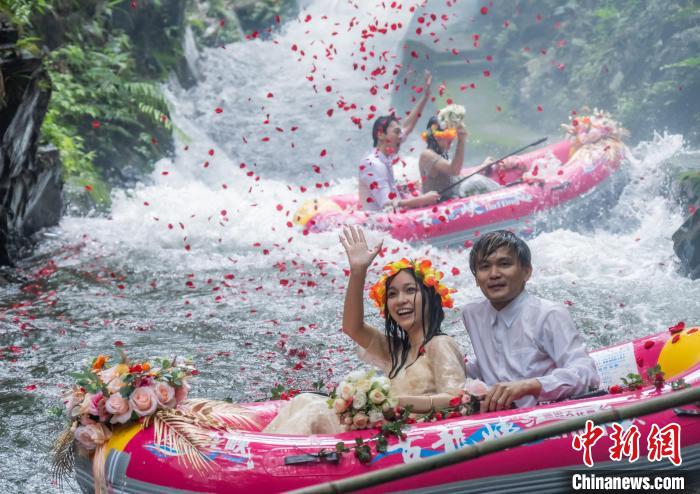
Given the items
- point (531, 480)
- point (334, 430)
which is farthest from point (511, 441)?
point (334, 430)

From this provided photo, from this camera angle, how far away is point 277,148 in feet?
59.2

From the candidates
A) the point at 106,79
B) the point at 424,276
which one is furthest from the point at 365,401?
the point at 106,79

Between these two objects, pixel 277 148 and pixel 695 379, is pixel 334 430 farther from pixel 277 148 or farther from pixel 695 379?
pixel 277 148

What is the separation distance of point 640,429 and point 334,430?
52.3 inches

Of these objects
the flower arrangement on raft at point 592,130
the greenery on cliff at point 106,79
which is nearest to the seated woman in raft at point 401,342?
the greenery on cliff at point 106,79

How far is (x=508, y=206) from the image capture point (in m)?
10.1

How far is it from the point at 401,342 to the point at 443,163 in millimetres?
5743

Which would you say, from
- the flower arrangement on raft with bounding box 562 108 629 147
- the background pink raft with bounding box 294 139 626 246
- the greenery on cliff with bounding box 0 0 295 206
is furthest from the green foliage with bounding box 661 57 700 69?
the greenery on cliff with bounding box 0 0 295 206

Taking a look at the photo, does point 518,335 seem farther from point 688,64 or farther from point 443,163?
point 688,64

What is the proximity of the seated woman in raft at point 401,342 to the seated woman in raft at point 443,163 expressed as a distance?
546cm

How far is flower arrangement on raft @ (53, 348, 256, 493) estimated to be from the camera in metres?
3.72

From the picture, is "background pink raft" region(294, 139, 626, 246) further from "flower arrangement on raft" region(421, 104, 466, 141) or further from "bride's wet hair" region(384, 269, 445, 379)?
"bride's wet hair" region(384, 269, 445, 379)

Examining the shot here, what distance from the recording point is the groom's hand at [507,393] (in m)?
3.79

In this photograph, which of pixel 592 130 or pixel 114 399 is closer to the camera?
pixel 114 399
